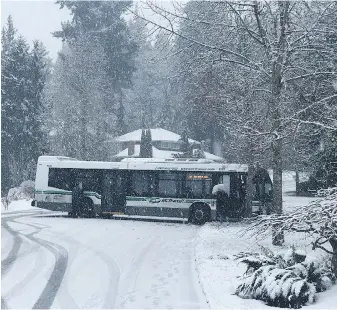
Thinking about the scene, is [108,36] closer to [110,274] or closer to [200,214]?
[200,214]

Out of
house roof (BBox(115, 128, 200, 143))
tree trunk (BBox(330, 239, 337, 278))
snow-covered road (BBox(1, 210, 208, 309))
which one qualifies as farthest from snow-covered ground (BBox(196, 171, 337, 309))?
house roof (BBox(115, 128, 200, 143))

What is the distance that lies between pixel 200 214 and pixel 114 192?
453 cm

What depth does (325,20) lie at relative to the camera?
1266cm

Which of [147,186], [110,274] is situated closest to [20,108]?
[147,186]

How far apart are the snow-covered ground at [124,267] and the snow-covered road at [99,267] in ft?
0.05

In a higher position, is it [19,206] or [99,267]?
[19,206]

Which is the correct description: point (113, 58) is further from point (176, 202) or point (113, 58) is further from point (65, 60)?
point (176, 202)

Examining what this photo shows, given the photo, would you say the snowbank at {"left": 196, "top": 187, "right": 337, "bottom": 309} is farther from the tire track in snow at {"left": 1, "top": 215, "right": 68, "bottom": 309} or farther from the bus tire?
the tire track in snow at {"left": 1, "top": 215, "right": 68, "bottom": 309}

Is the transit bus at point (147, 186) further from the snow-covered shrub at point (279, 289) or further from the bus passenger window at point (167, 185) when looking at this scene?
the snow-covered shrub at point (279, 289)

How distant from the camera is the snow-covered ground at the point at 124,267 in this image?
8.05 metres

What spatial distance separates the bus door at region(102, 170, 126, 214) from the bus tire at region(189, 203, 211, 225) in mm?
3518

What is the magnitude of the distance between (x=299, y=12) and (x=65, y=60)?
2725 cm

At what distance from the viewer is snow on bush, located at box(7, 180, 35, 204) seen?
31.4 metres

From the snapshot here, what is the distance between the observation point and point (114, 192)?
70.2 feet
